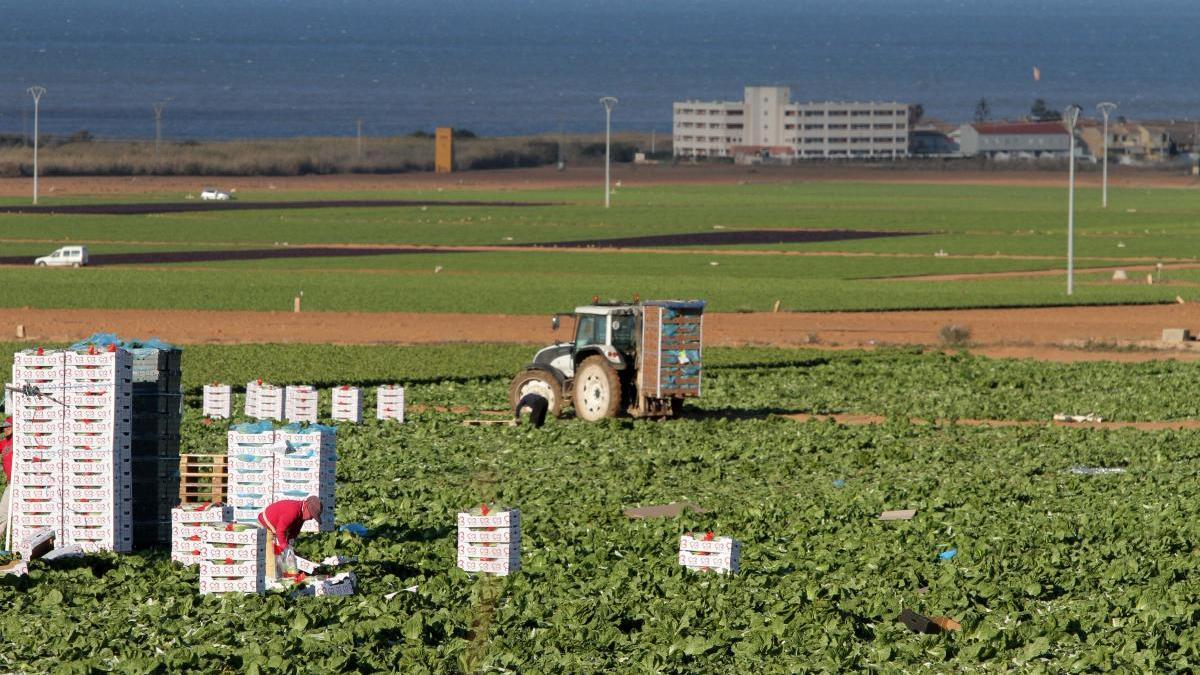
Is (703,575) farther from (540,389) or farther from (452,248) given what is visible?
(452,248)

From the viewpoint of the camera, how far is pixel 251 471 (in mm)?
26609

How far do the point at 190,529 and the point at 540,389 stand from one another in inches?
743

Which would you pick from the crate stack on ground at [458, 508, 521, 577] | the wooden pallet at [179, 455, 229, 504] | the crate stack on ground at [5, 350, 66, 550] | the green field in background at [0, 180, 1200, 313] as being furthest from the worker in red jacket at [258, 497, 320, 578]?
the green field in background at [0, 180, 1200, 313]

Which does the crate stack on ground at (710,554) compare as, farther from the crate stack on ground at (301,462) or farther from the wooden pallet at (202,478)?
the wooden pallet at (202,478)

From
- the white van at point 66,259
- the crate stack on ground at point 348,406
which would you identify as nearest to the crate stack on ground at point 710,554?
the crate stack on ground at point 348,406

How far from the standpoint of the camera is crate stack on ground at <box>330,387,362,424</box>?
41625 millimetres

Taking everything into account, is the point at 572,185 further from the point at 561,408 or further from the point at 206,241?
the point at 561,408

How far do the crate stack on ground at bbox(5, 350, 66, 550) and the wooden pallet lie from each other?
13.6 feet

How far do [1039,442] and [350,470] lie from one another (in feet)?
45.5

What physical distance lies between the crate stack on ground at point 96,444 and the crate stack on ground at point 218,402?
54.9 ft

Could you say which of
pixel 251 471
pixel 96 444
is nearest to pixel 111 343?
pixel 96 444

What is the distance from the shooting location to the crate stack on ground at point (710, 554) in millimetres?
24953

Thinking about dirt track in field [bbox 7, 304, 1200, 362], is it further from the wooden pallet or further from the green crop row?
the wooden pallet

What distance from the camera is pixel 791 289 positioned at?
270 feet
